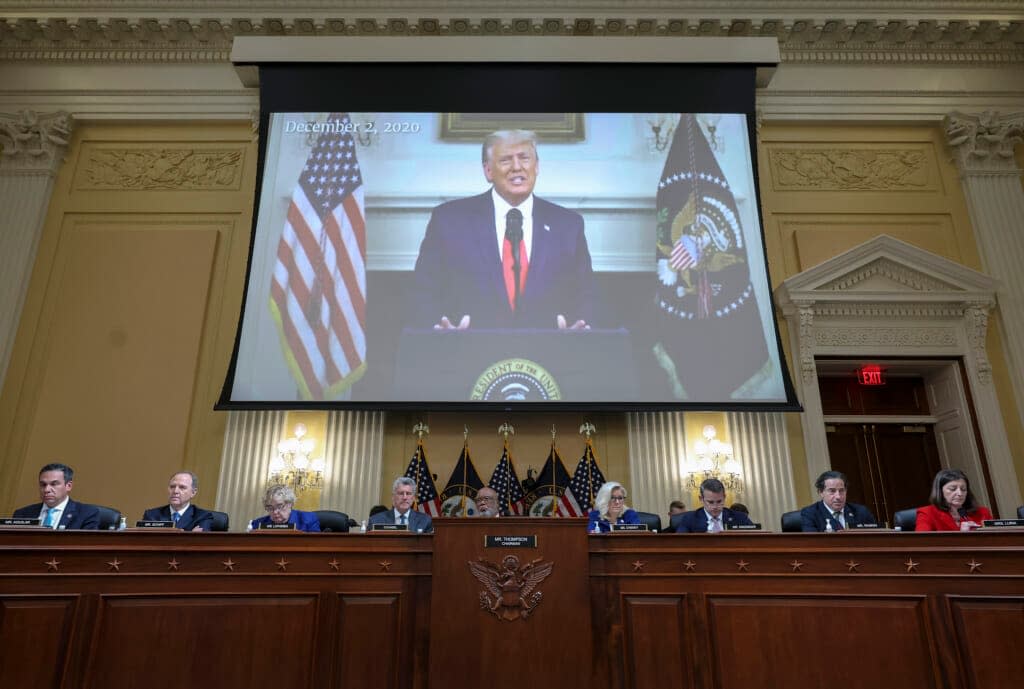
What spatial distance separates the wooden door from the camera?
7066 millimetres

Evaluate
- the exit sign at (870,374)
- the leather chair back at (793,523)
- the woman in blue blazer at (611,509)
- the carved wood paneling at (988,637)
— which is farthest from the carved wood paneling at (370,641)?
the exit sign at (870,374)

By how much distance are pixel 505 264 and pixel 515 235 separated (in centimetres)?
33

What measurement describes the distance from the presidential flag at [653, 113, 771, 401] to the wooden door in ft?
4.87

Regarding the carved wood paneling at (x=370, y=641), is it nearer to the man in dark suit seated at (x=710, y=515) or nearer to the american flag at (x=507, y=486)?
the man in dark suit seated at (x=710, y=515)

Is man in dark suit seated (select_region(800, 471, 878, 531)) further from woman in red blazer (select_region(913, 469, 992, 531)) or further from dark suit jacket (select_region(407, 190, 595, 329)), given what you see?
dark suit jacket (select_region(407, 190, 595, 329))

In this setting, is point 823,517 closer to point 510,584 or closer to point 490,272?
point 510,584

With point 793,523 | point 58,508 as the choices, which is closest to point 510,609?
point 793,523

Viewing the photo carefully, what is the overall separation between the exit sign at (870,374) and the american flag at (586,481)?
123 inches

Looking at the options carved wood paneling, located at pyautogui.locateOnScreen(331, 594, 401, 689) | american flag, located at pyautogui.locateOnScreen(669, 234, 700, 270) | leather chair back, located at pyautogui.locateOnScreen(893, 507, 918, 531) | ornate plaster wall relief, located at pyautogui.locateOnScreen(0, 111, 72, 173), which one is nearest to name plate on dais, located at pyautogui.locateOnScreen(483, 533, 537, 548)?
carved wood paneling, located at pyautogui.locateOnScreen(331, 594, 401, 689)

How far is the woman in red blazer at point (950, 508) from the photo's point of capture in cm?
411

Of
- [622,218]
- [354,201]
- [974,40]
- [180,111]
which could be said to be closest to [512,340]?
[622,218]

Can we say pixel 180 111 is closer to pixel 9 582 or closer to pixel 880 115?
pixel 9 582

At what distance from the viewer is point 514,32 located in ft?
26.3

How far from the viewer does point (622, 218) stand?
23.4ft
